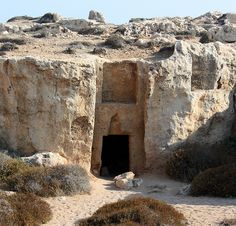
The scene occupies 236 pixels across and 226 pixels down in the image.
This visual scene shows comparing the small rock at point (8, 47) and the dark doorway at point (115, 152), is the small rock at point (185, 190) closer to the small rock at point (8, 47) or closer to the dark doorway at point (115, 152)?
the dark doorway at point (115, 152)

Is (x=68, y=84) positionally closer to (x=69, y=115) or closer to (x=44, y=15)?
(x=69, y=115)

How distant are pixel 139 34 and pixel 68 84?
9790 millimetres

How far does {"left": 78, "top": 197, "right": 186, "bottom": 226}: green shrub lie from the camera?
12477 mm

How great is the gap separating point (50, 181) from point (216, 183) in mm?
4471

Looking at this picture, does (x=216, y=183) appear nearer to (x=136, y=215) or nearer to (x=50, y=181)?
(x=136, y=215)

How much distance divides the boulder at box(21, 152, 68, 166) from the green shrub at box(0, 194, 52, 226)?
242 centimetres

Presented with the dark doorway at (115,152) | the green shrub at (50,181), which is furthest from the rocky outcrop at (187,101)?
the green shrub at (50,181)

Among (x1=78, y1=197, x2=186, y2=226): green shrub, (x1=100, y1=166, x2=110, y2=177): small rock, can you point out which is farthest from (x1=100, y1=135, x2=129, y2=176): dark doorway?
(x1=78, y1=197, x2=186, y2=226): green shrub

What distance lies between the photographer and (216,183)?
50.0 feet

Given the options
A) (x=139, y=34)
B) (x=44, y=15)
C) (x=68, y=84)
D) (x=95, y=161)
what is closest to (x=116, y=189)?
(x=95, y=161)

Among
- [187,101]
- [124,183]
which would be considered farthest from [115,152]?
[124,183]

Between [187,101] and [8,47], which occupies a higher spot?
[8,47]

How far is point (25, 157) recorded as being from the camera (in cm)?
1684

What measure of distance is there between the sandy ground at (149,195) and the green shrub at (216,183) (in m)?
0.27
